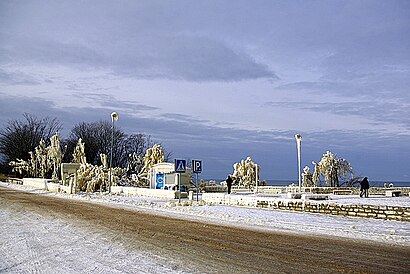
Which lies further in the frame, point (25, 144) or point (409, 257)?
point (25, 144)

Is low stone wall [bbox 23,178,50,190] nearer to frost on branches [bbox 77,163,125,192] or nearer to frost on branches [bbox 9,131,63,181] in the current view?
frost on branches [bbox 9,131,63,181]

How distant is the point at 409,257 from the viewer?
1017 centimetres

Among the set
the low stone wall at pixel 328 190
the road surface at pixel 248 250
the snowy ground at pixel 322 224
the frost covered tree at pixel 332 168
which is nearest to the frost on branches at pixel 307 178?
the frost covered tree at pixel 332 168

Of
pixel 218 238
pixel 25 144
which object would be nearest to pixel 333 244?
pixel 218 238

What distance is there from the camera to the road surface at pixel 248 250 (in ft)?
29.5

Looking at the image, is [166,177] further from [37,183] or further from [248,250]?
[248,250]

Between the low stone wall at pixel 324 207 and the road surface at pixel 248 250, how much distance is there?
20.3ft

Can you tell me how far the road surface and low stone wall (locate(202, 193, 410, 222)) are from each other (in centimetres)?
617

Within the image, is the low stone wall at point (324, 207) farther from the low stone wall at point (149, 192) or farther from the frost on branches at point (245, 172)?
the frost on branches at point (245, 172)

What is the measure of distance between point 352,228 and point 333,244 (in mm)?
3638

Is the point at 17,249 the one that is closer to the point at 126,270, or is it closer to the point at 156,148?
the point at 126,270

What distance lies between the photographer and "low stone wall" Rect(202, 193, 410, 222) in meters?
18.2

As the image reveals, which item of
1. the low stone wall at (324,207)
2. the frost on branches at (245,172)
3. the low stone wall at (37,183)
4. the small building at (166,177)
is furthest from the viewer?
the frost on branches at (245,172)

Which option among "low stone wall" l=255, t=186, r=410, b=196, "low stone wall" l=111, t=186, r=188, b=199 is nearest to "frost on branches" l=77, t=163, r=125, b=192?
"low stone wall" l=111, t=186, r=188, b=199
